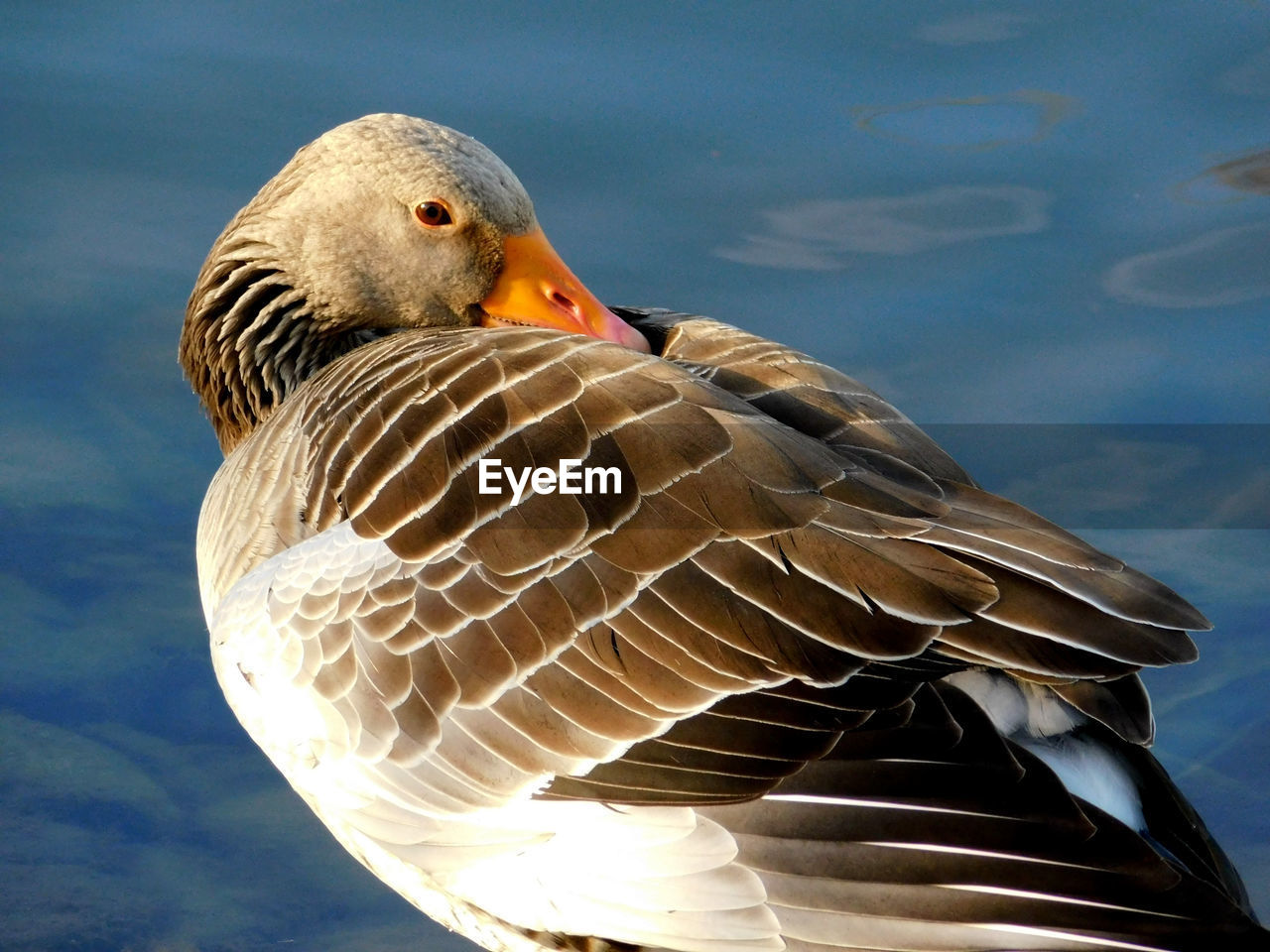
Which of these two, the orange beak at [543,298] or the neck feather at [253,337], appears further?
the neck feather at [253,337]

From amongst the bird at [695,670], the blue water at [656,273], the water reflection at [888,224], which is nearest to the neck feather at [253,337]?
the bird at [695,670]

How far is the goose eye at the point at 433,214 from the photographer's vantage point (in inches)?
148

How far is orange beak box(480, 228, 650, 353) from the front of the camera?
3.71 metres

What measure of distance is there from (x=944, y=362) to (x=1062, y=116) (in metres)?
1.46

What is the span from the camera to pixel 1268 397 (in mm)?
4977

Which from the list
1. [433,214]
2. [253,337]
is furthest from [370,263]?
[253,337]

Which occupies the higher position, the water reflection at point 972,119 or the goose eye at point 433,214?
the water reflection at point 972,119

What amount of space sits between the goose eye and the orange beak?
0.50ft

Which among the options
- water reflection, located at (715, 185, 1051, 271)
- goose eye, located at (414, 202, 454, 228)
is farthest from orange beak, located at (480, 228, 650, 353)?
water reflection, located at (715, 185, 1051, 271)

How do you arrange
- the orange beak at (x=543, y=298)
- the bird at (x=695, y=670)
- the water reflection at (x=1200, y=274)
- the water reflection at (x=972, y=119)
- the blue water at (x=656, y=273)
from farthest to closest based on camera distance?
the water reflection at (x=972, y=119) → the water reflection at (x=1200, y=274) → the blue water at (x=656, y=273) → the orange beak at (x=543, y=298) → the bird at (x=695, y=670)

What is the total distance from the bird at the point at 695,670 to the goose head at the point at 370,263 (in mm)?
395

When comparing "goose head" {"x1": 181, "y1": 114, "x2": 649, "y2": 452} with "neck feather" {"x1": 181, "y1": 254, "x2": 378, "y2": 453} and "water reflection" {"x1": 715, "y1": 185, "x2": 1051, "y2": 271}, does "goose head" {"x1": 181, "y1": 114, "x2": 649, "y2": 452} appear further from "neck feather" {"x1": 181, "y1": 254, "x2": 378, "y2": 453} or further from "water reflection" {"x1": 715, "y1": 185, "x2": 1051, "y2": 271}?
"water reflection" {"x1": 715, "y1": 185, "x2": 1051, "y2": 271}

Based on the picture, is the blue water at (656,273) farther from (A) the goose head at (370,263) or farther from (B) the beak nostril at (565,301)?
(B) the beak nostril at (565,301)

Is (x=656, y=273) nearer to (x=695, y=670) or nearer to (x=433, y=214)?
(x=433, y=214)
